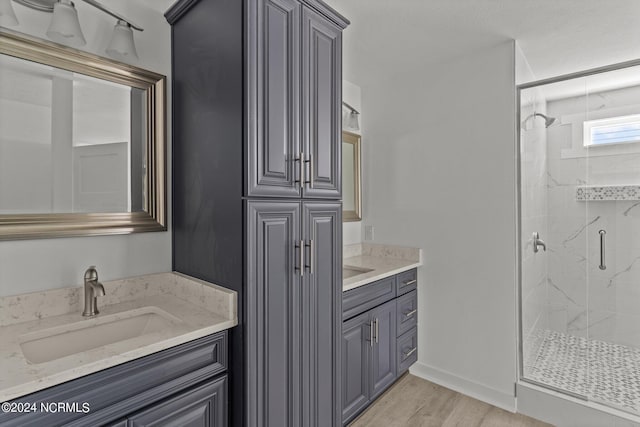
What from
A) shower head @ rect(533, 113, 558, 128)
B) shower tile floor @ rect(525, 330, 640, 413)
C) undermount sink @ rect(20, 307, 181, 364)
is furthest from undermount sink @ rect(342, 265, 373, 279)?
shower head @ rect(533, 113, 558, 128)

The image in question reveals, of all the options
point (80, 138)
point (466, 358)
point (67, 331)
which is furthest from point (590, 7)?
point (67, 331)

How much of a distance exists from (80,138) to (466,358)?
2.72 metres

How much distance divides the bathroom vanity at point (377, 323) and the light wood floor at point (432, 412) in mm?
132

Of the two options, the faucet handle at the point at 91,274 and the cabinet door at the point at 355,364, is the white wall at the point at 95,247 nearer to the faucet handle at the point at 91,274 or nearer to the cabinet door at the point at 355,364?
the faucet handle at the point at 91,274

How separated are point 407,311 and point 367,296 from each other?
1.99 feet

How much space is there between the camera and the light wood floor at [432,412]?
6.88 ft

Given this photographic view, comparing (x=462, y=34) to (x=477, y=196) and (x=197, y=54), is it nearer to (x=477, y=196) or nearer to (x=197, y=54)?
(x=477, y=196)

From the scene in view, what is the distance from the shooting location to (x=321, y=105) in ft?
5.32

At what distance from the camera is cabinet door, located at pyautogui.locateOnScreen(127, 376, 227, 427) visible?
1.10m

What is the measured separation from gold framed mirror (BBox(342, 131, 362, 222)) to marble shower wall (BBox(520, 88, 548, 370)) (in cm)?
125

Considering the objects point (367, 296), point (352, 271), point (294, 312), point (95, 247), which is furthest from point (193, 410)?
point (352, 271)

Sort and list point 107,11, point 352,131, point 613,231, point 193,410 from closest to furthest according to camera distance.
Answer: point 193,410 < point 107,11 < point 613,231 < point 352,131

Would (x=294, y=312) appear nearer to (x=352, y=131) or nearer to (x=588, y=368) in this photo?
(x=352, y=131)

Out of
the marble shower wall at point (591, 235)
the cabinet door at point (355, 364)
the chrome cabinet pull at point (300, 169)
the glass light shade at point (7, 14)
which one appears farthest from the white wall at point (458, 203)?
the glass light shade at point (7, 14)
